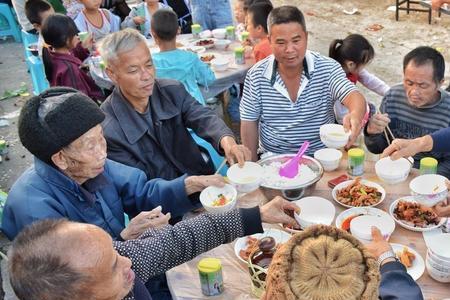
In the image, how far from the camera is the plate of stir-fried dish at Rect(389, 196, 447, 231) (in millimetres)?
2145

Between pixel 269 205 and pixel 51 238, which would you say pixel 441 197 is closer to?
pixel 269 205

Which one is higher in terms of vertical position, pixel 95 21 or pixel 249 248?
pixel 95 21

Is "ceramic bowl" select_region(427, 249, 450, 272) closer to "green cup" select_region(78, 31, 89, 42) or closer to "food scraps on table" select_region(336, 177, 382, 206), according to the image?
"food scraps on table" select_region(336, 177, 382, 206)

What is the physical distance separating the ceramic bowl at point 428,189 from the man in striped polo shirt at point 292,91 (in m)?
0.69

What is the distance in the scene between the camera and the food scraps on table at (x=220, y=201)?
7.67 feet

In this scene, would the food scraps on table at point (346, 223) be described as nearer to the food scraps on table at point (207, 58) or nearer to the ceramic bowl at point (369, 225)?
the ceramic bowl at point (369, 225)

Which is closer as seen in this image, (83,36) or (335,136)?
(335,136)

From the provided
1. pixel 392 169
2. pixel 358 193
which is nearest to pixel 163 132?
pixel 358 193

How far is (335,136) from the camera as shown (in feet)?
8.88

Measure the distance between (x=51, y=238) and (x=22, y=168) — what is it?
13.1 feet

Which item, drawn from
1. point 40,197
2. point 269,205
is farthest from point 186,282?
point 40,197

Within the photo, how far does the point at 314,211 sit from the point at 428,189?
586 millimetres

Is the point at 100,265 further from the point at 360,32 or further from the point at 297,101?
the point at 360,32

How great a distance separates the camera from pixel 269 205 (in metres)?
2.13
